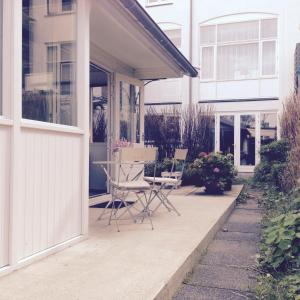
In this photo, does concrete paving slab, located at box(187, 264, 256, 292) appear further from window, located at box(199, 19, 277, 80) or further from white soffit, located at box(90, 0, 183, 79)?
window, located at box(199, 19, 277, 80)

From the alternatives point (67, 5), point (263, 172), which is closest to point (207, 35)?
point (263, 172)

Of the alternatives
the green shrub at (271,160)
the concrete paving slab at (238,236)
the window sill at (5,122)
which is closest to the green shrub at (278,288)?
the concrete paving slab at (238,236)

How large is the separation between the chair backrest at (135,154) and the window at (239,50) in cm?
1006

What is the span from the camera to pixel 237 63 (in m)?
13.6

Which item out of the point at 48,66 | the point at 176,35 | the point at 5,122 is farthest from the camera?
the point at 176,35

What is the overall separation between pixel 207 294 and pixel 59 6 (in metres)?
2.53

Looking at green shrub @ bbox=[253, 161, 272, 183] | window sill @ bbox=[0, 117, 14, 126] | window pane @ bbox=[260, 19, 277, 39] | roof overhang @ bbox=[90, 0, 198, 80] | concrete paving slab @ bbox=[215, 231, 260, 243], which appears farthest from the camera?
window pane @ bbox=[260, 19, 277, 39]

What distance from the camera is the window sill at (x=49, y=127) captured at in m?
2.68

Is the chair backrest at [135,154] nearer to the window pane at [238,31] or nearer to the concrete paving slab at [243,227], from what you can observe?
the concrete paving slab at [243,227]

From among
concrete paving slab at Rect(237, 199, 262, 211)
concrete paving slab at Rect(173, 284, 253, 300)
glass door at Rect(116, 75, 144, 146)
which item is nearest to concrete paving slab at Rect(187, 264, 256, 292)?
concrete paving slab at Rect(173, 284, 253, 300)

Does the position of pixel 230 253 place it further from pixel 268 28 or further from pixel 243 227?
pixel 268 28

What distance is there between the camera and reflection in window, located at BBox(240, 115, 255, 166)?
1322cm

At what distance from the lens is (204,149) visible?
11391 mm

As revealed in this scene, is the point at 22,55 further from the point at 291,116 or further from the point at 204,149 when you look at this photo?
the point at 204,149
